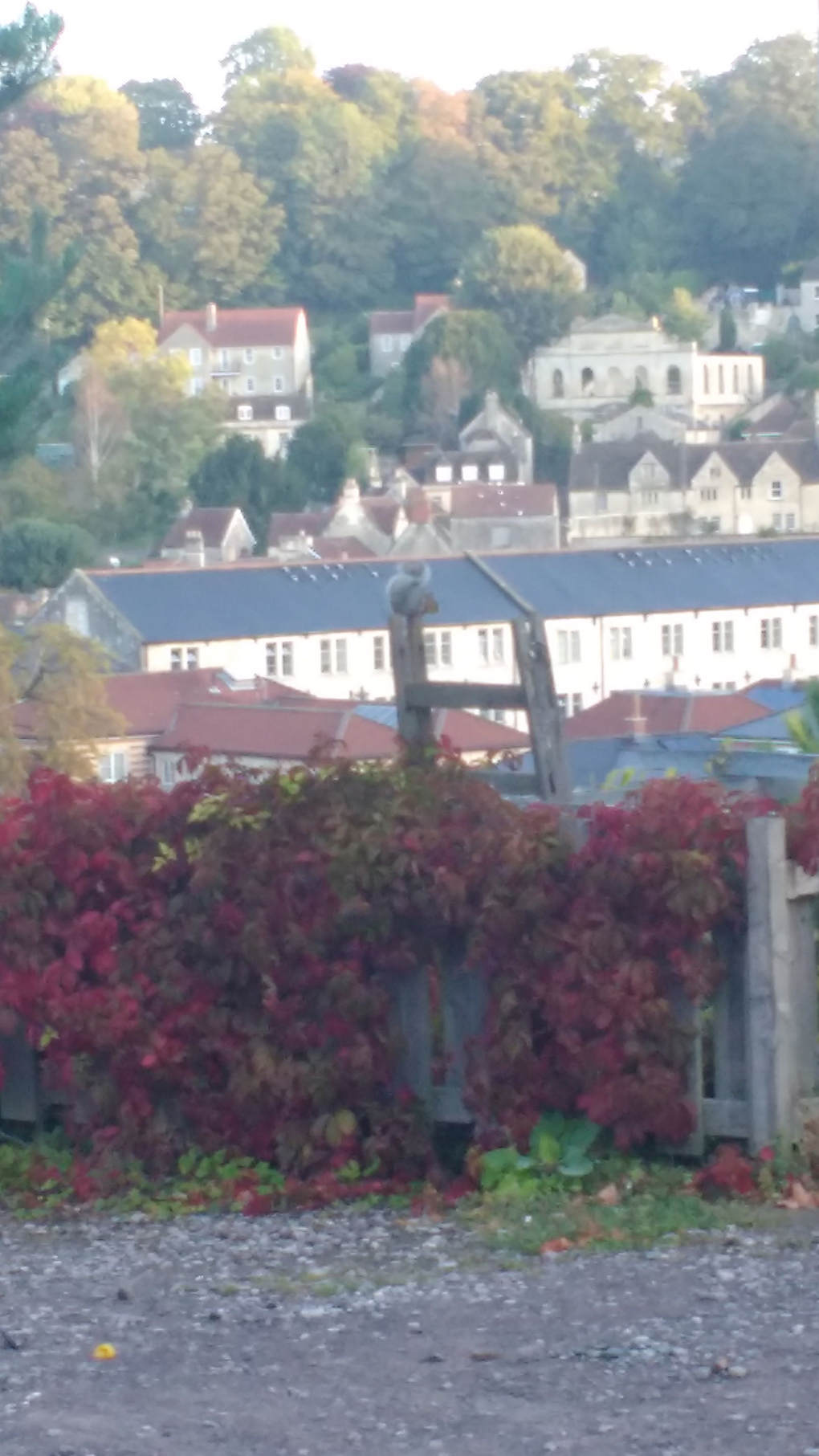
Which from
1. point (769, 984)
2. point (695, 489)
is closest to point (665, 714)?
point (769, 984)

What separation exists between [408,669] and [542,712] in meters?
0.52

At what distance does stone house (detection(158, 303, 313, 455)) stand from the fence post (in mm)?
102216

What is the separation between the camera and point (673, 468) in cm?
8462

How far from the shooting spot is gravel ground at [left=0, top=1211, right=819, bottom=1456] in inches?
159

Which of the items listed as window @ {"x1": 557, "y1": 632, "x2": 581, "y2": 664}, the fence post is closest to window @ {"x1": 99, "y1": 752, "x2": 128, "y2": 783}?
window @ {"x1": 557, "y1": 632, "x2": 581, "y2": 664}

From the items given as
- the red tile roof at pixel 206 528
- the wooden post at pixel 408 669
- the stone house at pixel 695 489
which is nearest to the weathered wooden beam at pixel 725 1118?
the wooden post at pixel 408 669

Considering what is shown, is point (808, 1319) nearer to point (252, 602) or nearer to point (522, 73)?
point (252, 602)

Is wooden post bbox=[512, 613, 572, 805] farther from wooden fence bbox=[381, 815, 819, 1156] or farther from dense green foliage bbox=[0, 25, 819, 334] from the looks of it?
dense green foliage bbox=[0, 25, 819, 334]

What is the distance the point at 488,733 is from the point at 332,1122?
21965 mm

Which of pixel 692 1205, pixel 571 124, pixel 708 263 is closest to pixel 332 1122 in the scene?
pixel 692 1205

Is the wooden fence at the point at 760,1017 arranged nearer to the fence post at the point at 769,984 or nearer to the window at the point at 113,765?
the fence post at the point at 769,984

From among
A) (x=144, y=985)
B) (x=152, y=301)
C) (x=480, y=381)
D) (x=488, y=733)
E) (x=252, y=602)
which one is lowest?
(x=144, y=985)

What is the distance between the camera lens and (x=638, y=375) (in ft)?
343

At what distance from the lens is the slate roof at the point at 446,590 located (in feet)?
174
